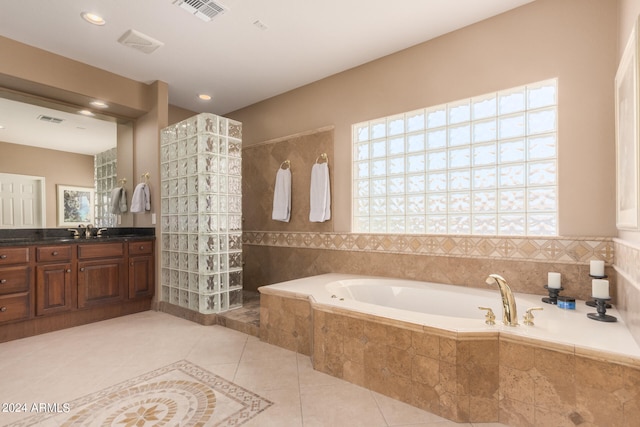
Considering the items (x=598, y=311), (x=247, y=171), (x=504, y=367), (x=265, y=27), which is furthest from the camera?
(x=247, y=171)

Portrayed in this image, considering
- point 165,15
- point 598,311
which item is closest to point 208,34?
point 165,15

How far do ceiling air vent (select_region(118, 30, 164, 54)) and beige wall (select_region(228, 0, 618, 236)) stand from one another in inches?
75.5

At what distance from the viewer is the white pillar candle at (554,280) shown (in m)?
1.98

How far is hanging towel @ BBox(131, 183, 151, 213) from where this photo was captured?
3490 mm

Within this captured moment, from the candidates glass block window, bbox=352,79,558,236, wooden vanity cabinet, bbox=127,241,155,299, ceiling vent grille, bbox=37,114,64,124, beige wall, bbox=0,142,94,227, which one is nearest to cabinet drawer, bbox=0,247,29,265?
beige wall, bbox=0,142,94,227

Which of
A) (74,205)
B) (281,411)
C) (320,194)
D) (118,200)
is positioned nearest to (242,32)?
(320,194)

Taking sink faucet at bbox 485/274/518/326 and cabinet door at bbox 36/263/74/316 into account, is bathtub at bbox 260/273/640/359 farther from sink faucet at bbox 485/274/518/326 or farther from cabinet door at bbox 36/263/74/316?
cabinet door at bbox 36/263/74/316

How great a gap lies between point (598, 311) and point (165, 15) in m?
3.49

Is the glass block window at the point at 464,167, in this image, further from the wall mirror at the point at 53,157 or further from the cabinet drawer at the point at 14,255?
the cabinet drawer at the point at 14,255

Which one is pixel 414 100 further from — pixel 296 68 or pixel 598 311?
pixel 598 311

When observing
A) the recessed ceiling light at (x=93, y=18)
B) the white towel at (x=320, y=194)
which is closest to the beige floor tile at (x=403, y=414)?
the white towel at (x=320, y=194)

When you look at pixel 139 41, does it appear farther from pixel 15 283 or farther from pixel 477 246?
pixel 477 246

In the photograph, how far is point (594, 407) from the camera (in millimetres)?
1291

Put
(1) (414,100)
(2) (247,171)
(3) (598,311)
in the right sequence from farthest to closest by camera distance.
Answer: (2) (247,171), (1) (414,100), (3) (598,311)
